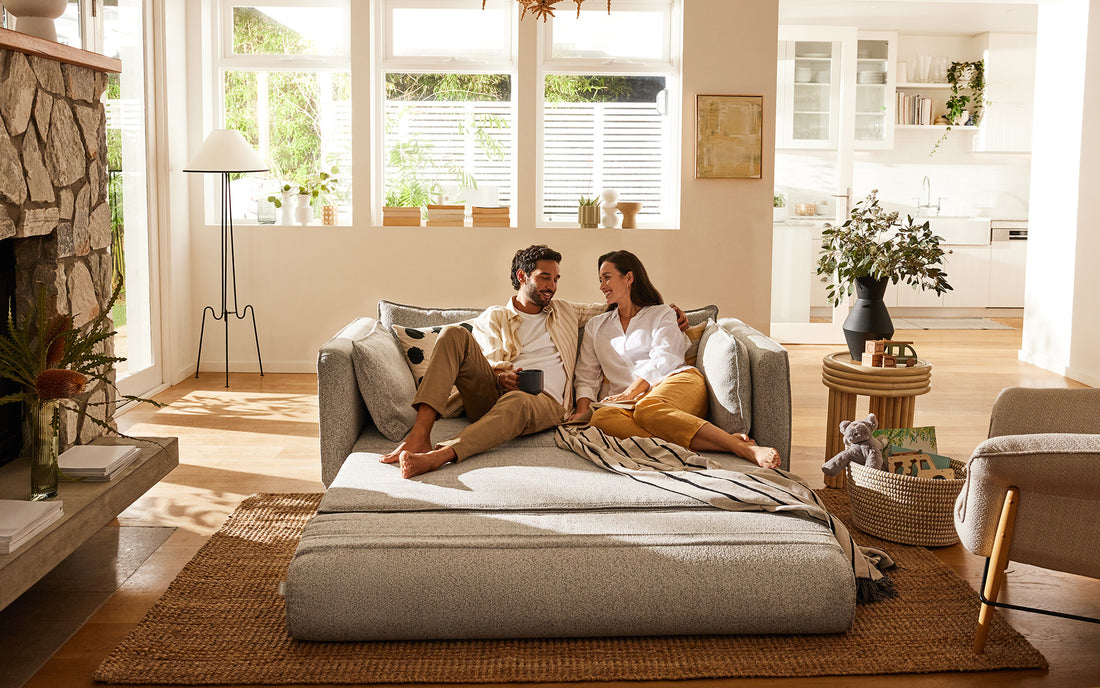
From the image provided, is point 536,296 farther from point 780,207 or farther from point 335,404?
point 780,207

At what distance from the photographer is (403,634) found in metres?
2.43

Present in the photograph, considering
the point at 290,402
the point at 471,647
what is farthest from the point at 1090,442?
the point at 290,402

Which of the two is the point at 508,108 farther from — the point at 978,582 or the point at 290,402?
the point at 978,582

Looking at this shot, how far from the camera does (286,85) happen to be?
6363mm

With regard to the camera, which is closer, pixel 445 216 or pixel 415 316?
pixel 415 316

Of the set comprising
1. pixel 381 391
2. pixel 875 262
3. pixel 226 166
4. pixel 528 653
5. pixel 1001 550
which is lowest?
pixel 528 653

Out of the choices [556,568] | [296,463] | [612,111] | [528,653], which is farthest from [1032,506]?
[612,111]

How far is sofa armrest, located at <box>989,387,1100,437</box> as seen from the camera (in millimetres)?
2699

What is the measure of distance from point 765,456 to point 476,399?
0.97 meters

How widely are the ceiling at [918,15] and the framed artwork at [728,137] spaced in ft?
4.25

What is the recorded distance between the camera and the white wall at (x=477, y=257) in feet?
20.3

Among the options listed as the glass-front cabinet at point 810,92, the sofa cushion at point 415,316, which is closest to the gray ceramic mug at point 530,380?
the sofa cushion at point 415,316

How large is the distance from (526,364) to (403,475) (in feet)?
2.91

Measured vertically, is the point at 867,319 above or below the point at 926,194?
below
